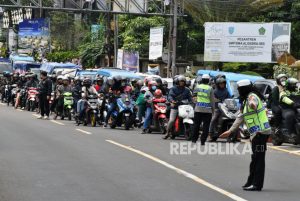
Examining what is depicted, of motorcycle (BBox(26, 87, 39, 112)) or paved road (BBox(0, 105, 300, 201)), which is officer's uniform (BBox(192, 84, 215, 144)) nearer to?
paved road (BBox(0, 105, 300, 201))

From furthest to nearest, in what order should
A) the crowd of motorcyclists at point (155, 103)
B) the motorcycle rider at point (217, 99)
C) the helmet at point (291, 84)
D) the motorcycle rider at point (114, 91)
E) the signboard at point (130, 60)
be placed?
the signboard at point (130, 60) → the motorcycle rider at point (114, 91) → the motorcycle rider at point (217, 99) → the crowd of motorcyclists at point (155, 103) → the helmet at point (291, 84)

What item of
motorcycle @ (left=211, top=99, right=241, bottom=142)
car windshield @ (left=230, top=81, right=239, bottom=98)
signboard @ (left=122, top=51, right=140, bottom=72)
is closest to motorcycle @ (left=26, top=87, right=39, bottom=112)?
signboard @ (left=122, top=51, right=140, bottom=72)

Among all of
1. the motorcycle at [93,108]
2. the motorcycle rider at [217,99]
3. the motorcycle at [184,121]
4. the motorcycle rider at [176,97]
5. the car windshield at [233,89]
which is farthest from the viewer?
the motorcycle at [93,108]

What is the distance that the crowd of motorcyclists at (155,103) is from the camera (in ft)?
55.4

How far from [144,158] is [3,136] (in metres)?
5.95

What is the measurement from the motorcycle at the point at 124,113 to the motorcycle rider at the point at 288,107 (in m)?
6.15

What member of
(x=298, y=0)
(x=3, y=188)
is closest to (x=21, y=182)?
(x=3, y=188)

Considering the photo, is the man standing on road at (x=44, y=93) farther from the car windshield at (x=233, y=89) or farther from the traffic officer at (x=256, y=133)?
the traffic officer at (x=256, y=133)

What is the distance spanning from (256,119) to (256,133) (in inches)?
8.4

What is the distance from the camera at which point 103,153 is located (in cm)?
1448

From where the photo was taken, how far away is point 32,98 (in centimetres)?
3141

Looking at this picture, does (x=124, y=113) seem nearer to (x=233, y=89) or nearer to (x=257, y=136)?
(x=233, y=89)

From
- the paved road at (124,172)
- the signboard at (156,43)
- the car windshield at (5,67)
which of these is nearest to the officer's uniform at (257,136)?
the paved road at (124,172)

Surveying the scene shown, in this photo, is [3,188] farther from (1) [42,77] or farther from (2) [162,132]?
(1) [42,77]
